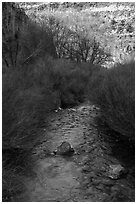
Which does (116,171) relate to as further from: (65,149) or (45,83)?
(45,83)

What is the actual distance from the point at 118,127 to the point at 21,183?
401cm

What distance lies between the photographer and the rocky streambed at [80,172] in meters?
6.24

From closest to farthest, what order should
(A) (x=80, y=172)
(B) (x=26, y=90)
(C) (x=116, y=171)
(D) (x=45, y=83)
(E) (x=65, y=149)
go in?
(C) (x=116, y=171), (A) (x=80, y=172), (E) (x=65, y=149), (B) (x=26, y=90), (D) (x=45, y=83)

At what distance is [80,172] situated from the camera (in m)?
7.31

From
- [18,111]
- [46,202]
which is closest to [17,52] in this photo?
[18,111]

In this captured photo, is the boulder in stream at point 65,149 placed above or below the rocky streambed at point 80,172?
above

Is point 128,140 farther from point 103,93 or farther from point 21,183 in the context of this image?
point 21,183

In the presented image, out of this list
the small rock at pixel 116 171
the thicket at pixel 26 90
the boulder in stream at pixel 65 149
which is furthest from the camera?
the boulder in stream at pixel 65 149

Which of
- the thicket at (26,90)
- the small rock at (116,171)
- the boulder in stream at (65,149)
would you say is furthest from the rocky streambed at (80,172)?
the thicket at (26,90)

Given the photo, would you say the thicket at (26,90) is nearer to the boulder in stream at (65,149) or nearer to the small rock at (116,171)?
the boulder in stream at (65,149)

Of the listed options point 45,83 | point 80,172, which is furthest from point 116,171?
point 45,83

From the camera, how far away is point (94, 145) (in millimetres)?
9102

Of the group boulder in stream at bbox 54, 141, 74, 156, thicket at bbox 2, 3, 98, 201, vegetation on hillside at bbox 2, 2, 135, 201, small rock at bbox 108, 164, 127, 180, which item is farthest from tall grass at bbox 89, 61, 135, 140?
thicket at bbox 2, 3, 98, 201

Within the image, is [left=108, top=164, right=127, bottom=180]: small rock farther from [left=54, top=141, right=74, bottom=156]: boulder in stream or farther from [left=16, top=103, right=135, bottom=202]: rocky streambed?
[left=54, top=141, right=74, bottom=156]: boulder in stream
